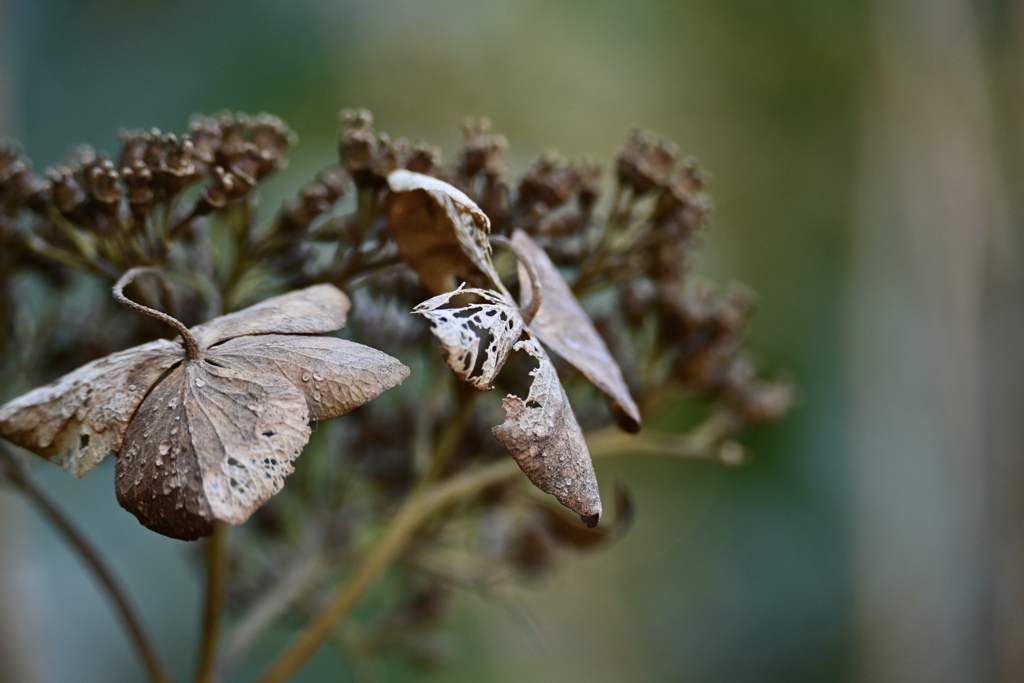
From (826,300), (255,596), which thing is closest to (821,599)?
(826,300)

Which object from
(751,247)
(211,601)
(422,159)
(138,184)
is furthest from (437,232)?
(751,247)

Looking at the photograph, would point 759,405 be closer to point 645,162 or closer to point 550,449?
point 645,162

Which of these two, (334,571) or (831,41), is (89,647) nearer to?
(334,571)

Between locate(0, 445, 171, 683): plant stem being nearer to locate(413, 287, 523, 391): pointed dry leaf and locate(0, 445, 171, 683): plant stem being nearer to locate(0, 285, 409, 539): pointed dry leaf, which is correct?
locate(0, 285, 409, 539): pointed dry leaf

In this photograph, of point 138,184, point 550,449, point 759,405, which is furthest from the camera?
point 759,405

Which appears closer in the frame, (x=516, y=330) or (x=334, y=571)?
(x=516, y=330)

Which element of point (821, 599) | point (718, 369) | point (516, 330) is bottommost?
point (821, 599)
